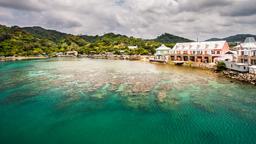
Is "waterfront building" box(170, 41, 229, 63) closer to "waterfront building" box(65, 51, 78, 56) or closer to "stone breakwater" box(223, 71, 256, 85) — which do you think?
"stone breakwater" box(223, 71, 256, 85)

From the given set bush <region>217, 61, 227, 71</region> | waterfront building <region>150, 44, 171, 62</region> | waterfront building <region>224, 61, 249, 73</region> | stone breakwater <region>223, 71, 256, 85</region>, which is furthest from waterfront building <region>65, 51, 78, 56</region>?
stone breakwater <region>223, 71, 256, 85</region>

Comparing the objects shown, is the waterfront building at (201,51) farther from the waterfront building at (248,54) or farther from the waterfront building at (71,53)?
the waterfront building at (71,53)

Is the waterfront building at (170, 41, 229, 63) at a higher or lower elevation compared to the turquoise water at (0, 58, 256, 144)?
higher

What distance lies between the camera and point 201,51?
59.3m

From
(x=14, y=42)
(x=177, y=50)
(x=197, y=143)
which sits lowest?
(x=197, y=143)

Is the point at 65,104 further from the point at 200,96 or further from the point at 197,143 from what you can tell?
the point at 200,96

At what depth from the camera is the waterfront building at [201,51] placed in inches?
2223

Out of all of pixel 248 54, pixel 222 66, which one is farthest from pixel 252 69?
pixel 222 66

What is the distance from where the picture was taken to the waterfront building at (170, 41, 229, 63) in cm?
5646

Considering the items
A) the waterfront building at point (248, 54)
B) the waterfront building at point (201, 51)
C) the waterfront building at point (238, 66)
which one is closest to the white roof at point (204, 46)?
the waterfront building at point (201, 51)

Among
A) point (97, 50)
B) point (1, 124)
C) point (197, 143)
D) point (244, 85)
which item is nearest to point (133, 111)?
point (197, 143)

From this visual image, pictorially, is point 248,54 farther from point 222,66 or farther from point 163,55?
point 163,55

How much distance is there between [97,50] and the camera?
134 m

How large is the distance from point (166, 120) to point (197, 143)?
399 cm
